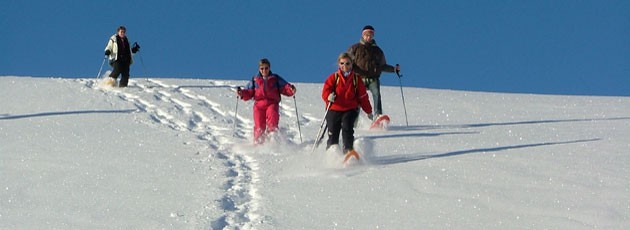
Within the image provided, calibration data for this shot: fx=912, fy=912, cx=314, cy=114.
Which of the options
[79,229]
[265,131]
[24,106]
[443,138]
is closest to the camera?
[79,229]

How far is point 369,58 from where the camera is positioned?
1499 cm

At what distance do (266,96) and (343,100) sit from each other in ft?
6.59

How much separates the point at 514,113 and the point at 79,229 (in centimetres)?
1300

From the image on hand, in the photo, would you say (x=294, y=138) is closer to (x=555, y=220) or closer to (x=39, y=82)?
(x=555, y=220)

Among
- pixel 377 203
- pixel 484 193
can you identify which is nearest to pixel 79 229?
pixel 377 203

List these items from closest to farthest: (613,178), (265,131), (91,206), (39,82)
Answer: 1. (91,206)
2. (613,178)
3. (265,131)
4. (39,82)

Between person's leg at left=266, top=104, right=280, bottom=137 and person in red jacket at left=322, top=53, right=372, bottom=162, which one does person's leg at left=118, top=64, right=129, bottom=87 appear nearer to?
person's leg at left=266, top=104, right=280, bottom=137

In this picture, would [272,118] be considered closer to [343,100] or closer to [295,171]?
[343,100]

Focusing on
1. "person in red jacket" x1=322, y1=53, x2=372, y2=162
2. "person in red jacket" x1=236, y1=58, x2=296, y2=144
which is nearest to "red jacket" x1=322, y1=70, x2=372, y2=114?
"person in red jacket" x1=322, y1=53, x2=372, y2=162

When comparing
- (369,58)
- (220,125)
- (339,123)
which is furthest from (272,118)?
(220,125)

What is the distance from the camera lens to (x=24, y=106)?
18391 mm

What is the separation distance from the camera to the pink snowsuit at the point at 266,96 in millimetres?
13148

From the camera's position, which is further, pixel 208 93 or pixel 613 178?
pixel 208 93

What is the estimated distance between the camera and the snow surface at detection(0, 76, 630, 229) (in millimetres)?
8578
